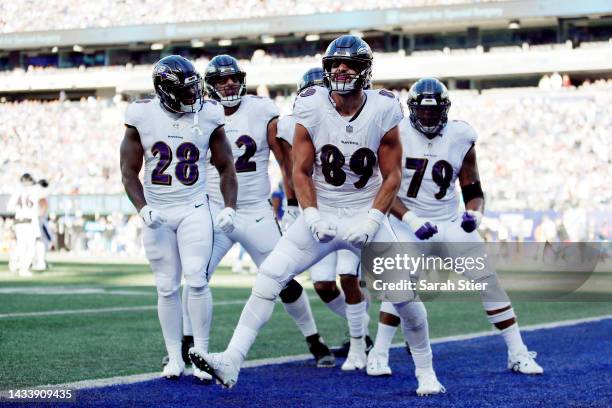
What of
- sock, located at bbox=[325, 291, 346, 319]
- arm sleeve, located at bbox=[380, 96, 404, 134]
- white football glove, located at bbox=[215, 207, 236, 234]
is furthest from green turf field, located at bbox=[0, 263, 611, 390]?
arm sleeve, located at bbox=[380, 96, 404, 134]

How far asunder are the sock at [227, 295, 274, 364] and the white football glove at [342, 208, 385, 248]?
1.74 feet

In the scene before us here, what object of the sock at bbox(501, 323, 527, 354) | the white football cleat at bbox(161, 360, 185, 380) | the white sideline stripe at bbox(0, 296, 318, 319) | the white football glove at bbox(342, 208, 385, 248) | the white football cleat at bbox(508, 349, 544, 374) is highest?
the white football glove at bbox(342, 208, 385, 248)

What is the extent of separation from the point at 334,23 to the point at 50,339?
109 feet

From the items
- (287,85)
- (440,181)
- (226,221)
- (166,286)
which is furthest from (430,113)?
(287,85)

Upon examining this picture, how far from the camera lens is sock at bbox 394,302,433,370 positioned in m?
5.34

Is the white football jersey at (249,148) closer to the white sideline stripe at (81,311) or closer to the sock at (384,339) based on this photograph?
the sock at (384,339)

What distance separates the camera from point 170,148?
5852 millimetres

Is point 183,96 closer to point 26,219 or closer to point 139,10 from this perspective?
point 26,219

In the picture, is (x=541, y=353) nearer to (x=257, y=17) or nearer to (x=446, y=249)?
(x=446, y=249)

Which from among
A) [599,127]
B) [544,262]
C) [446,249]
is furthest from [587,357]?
[599,127]

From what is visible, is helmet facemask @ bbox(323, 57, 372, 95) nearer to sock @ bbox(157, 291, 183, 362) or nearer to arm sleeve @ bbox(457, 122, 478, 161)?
arm sleeve @ bbox(457, 122, 478, 161)

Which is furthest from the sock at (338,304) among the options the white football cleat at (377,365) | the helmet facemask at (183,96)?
the helmet facemask at (183,96)

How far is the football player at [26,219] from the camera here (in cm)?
1584

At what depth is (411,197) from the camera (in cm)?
654
